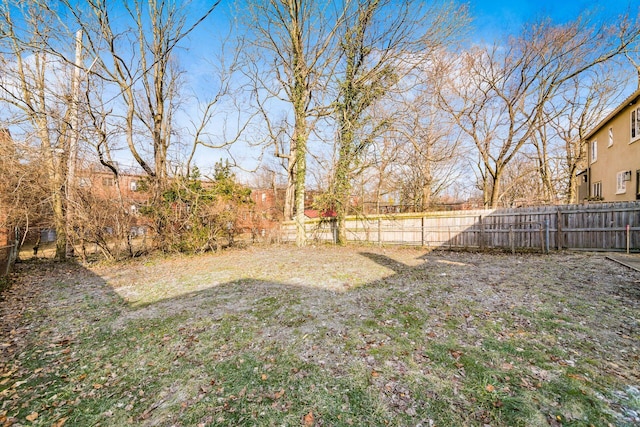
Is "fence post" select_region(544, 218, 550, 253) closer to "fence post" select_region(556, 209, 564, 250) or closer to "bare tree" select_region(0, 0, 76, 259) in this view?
"fence post" select_region(556, 209, 564, 250)

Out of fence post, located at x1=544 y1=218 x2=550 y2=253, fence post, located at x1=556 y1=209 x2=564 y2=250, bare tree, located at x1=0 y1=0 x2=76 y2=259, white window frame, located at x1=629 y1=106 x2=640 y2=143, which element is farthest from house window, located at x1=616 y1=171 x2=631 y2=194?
bare tree, located at x1=0 y1=0 x2=76 y2=259

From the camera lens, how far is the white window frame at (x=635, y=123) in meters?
10.9

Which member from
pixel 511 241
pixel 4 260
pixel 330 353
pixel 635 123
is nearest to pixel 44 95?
pixel 4 260

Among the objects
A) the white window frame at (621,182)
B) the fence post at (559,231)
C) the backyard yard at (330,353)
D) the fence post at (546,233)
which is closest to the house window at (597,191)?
the white window frame at (621,182)

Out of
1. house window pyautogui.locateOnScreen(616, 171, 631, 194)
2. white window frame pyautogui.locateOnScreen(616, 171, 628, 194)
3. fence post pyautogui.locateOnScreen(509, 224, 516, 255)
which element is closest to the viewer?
fence post pyautogui.locateOnScreen(509, 224, 516, 255)

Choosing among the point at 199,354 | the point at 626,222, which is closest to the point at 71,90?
the point at 199,354

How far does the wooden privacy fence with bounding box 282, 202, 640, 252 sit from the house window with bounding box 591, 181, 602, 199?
22.0 feet

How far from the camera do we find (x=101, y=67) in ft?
31.1

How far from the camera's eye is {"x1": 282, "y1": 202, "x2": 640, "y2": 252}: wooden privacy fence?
8922 millimetres

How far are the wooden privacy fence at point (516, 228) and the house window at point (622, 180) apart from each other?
4238 millimetres

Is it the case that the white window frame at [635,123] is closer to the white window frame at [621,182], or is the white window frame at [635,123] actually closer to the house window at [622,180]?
the house window at [622,180]

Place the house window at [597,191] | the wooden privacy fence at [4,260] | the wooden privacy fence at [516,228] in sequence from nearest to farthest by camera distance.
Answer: the wooden privacy fence at [4,260] < the wooden privacy fence at [516,228] < the house window at [597,191]

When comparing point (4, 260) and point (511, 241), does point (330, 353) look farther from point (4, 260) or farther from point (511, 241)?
A: point (511, 241)

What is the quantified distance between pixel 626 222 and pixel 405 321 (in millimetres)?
9827
